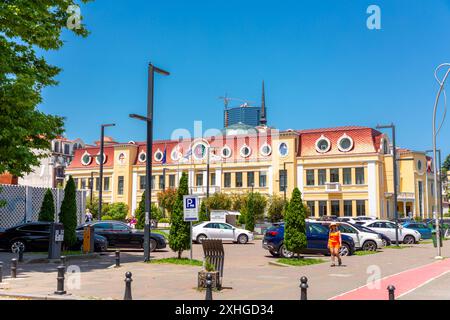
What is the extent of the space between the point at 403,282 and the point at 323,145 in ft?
176

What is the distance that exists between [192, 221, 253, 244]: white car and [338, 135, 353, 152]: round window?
109ft

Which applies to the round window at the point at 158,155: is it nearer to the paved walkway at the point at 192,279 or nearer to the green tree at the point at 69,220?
the green tree at the point at 69,220

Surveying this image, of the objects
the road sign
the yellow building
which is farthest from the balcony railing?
the road sign

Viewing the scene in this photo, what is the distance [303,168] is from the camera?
68125 millimetres

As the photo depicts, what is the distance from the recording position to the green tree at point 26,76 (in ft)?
54.5

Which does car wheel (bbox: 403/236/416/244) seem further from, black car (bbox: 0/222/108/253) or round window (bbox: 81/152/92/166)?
round window (bbox: 81/152/92/166)

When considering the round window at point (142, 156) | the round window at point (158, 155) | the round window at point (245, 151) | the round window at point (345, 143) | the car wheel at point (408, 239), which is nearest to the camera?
the car wheel at point (408, 239)

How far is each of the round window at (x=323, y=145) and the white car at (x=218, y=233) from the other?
3374 centimetres

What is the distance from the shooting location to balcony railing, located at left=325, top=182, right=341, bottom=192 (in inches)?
2571

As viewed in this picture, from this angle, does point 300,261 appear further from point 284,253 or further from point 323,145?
point 323,145

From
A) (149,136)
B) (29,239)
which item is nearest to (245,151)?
(29,239)

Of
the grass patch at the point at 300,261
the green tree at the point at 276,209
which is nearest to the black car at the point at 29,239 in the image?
the grass patch at the point at 300,261
